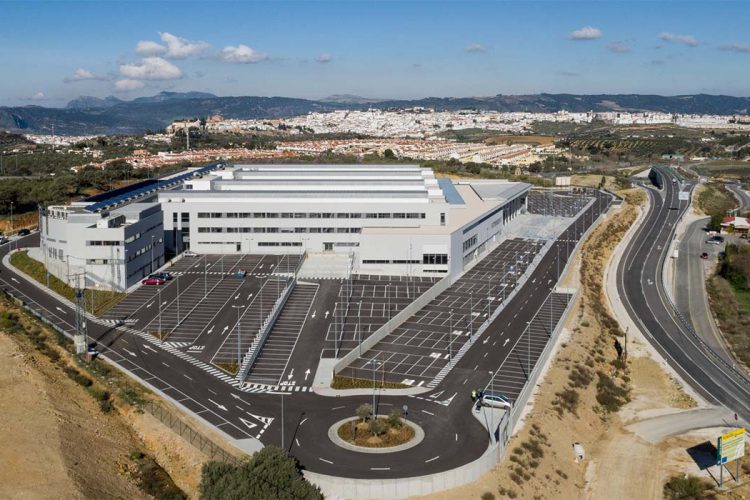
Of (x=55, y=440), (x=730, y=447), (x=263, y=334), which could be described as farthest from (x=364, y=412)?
(x=730, y=447)

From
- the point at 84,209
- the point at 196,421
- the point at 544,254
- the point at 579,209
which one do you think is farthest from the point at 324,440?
the point at 579,209

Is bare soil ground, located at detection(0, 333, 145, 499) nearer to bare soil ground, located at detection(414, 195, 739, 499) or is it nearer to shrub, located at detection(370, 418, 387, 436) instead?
shrub, located at detection(370, 418, 387, 436)

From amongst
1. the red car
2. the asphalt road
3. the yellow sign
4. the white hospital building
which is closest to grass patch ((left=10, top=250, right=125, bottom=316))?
the asphalt road

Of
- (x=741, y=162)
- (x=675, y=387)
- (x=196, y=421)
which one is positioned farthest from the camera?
(x=741, y=162)

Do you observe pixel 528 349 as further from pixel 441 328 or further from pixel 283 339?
pixel 283 339

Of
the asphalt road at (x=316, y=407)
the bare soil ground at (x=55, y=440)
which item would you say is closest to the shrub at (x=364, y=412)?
the asphalt road at (x=316, y=407)

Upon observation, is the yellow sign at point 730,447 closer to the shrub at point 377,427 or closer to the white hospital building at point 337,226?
the shrub at point 377,427

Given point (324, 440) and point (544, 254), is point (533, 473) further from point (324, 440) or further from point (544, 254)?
point (544, 254)
